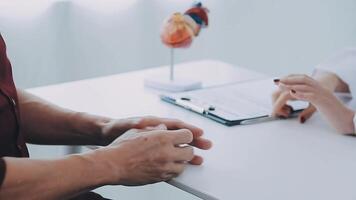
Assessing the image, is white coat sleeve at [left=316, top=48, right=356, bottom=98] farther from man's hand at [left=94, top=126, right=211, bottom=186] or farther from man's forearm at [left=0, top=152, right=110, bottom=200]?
man's forearm at [left=0, top=152, right=110, bottom=200]

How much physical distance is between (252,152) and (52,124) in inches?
17.9

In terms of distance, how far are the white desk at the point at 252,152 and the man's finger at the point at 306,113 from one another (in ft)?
0.05

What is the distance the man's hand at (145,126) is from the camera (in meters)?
1.35

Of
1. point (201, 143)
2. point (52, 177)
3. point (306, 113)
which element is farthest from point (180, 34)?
point (52, 177)

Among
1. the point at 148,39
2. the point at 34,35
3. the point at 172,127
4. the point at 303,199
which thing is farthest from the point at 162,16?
the point at 303,199

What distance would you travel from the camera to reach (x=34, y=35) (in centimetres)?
238

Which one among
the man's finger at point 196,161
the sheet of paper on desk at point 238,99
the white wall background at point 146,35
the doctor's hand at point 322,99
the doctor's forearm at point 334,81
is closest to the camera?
the man's finger at point 196,161

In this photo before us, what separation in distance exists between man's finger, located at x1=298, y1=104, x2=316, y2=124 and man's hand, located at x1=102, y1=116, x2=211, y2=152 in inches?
12.6

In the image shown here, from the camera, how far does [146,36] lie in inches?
107

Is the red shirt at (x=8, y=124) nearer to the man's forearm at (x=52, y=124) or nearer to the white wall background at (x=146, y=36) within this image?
the man's forearm at (x=52, y=124)

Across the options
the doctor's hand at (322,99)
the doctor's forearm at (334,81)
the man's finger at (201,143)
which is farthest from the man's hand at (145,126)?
the doctor's forearm at (334,81)

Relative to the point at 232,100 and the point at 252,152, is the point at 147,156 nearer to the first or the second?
the point at 252,152

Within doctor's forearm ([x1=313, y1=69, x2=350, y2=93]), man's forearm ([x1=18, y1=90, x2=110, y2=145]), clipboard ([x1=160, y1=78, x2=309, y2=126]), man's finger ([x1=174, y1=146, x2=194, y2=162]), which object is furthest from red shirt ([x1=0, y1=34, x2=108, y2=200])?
doctor's forearm ([x1=313, y1=69, x2=350, y2=93])

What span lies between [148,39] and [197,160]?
1481 millimetres
